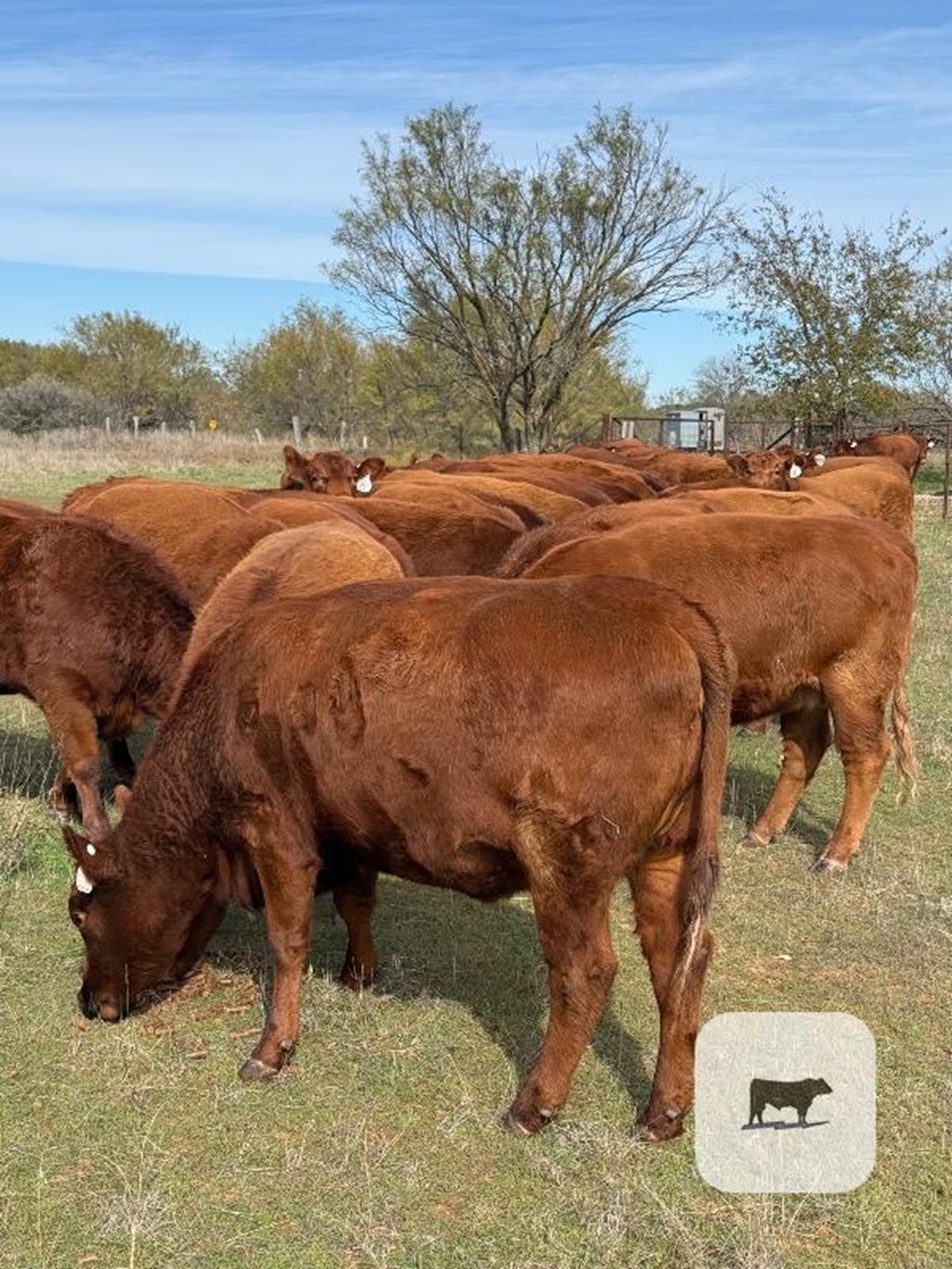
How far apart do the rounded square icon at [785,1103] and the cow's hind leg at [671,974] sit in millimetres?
116

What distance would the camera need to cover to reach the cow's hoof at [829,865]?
5.84 metres

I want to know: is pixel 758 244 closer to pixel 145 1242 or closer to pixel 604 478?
pixel 604 478

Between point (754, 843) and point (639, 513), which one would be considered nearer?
point (754, 843)

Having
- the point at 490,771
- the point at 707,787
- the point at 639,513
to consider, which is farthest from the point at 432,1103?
the point at 639,513

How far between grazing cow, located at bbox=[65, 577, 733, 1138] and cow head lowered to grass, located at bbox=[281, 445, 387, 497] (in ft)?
26.1

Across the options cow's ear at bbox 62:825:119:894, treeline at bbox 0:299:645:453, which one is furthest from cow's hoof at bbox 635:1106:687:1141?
treeline at bbox 0:299:645:453

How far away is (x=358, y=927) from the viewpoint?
14.9 ft

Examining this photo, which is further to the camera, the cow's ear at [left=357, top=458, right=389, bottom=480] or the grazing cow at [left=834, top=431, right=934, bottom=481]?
the grazing cow at [left=834, top=431, right=934, bottom=481]

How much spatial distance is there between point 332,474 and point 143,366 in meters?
51.0

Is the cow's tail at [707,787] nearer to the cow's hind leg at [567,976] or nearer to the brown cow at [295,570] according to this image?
the cow's hind leg at [567,976]

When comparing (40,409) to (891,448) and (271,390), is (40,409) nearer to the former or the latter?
(271,390)

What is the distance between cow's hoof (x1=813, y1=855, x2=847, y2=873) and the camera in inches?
230

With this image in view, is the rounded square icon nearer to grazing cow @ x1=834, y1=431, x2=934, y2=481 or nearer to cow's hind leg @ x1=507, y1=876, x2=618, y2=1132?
cow's hind leg @ x1=507, y1=876, x2=618, y2=1132

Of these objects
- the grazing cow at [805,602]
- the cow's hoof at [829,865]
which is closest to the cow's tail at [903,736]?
the grazing cow at [805,602]
